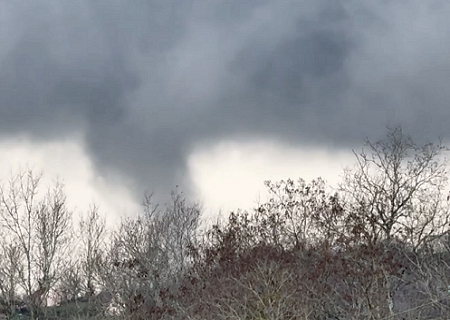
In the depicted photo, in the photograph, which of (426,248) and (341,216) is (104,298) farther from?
(426,248)

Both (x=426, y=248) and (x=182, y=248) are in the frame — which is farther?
(x=182, y=248)

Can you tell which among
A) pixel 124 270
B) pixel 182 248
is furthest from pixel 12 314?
pixel 182 248

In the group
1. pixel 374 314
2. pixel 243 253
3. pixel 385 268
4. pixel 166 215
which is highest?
pixel 166 215

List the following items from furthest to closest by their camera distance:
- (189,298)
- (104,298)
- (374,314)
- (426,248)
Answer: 1. (104,298)
2. (189,298)
3. (426,248)
4. (374,314)

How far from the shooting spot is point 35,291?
35.5m

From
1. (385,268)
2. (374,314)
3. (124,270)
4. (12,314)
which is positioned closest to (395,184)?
(385,268)

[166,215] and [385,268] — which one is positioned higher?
[166,215]

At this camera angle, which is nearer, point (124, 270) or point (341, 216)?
point (341, 216)

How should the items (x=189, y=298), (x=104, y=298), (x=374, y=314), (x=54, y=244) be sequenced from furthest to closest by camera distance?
1. (x=54, y=244)
2. (x=104, y=298)
3. (x=189, y=298)
4. (x=374, y=314)

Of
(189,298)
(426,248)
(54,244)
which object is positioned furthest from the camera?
(54,244)

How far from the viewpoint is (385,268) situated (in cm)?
2086

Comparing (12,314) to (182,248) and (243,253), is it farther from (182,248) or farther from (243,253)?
(243,253)

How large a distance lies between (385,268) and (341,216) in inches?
189

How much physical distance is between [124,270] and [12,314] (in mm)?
7223
